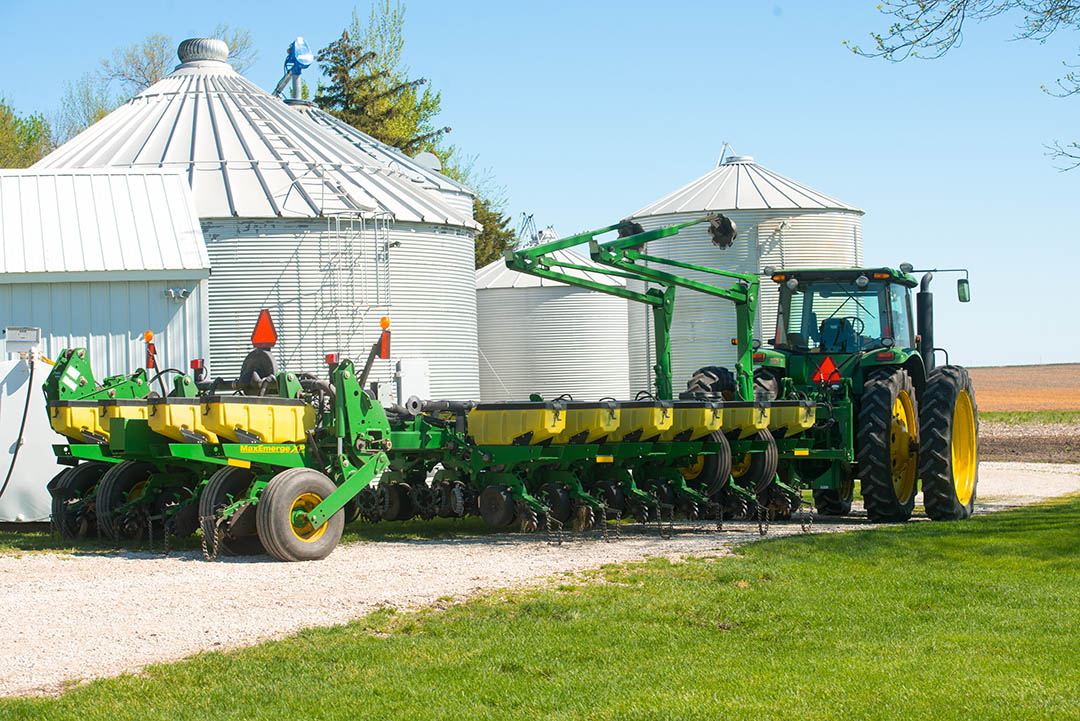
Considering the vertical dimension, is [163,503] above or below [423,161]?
below

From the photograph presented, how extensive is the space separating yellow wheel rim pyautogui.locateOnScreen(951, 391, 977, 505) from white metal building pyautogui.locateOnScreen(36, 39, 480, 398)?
524 inches

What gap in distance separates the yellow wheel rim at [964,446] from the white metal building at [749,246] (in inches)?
617

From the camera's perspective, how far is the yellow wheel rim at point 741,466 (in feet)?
50.3

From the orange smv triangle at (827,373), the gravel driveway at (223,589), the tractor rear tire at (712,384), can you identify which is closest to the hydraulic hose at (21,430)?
the gravel driveway at (223,589)

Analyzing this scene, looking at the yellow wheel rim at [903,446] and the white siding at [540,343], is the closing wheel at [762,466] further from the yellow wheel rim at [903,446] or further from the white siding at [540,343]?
the white siding at [540,343]

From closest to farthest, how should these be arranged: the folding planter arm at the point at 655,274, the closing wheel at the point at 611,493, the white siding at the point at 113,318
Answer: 1. the folding planter arm at the point at 655,274
2. the closing wheel at the point at 611,493
3. the white siding at the point at 113,318

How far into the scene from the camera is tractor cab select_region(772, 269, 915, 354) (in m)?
15.6

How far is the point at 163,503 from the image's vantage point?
13227 millimetres

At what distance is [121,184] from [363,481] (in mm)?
11044

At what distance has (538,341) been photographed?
3547cm

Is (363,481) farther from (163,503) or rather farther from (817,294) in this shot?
(817,294)

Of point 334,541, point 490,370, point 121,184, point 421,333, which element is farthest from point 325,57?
point 334,541

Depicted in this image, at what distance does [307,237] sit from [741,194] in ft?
42.6

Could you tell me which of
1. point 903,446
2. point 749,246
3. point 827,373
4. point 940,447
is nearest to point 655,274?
point 827,373
